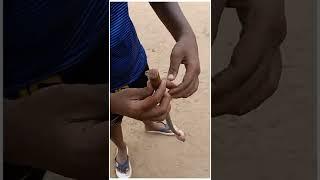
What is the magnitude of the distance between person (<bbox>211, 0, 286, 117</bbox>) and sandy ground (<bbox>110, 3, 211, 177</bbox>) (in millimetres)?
84

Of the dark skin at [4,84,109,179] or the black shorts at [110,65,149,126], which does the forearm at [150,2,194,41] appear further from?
the dark skin at [4,84,109,179]

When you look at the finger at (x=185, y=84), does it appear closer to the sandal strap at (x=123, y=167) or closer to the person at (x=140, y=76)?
the person at (x=140, y=76)

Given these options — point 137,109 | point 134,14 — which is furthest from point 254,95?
point 134,14

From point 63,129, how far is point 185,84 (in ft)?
2.53

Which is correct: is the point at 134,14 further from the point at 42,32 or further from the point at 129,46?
the point at 42,32

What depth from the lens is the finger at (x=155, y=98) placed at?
255cm

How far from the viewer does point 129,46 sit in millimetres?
2572

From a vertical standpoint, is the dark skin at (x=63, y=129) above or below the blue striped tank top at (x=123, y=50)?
below

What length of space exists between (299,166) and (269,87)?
502 mm

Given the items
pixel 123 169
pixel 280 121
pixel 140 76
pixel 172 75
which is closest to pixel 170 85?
pixel 172 75

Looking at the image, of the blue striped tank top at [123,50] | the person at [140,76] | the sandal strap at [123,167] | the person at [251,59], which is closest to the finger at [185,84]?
the person at [140,76]

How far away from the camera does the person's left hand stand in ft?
8.39

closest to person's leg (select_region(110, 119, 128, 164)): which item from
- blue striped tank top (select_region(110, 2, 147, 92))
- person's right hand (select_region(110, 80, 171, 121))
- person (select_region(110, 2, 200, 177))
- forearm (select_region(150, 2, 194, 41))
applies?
person (select_region(110, 2, 200, 177))

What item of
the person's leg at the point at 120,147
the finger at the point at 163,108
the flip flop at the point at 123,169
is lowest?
the flip flop at the point at 123,169
